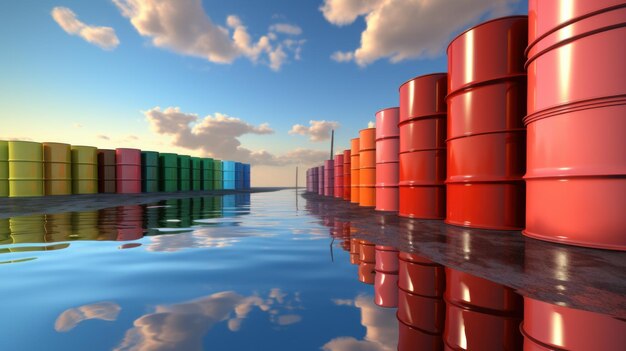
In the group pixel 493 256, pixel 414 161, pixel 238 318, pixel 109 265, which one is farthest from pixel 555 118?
pixel 109 265

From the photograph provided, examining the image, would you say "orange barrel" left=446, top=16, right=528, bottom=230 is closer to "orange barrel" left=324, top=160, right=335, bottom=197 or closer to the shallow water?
the shallow water

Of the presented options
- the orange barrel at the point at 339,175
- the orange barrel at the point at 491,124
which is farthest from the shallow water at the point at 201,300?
the orange barrel at the point at 339,175

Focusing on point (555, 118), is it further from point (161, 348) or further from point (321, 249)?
point (161, 348)

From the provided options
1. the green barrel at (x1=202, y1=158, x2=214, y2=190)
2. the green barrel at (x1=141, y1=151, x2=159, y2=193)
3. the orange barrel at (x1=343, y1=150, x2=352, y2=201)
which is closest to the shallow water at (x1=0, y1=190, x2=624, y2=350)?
the orange barrel at (x1=343, y1=150, x2=352, y2=201)

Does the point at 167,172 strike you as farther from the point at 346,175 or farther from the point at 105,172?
the point at 346,175

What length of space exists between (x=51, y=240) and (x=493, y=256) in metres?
6.24

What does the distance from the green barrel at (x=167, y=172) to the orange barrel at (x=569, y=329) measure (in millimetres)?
25790

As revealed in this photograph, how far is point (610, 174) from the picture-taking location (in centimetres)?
357

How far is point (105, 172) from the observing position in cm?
1977

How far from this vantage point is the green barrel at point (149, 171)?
22125 mm

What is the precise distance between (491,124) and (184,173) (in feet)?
85.5

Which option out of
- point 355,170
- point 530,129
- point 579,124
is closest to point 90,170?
point 355,170

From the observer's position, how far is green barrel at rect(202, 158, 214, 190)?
30.7m

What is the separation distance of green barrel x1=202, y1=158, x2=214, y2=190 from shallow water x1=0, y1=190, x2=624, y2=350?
27.6 m
